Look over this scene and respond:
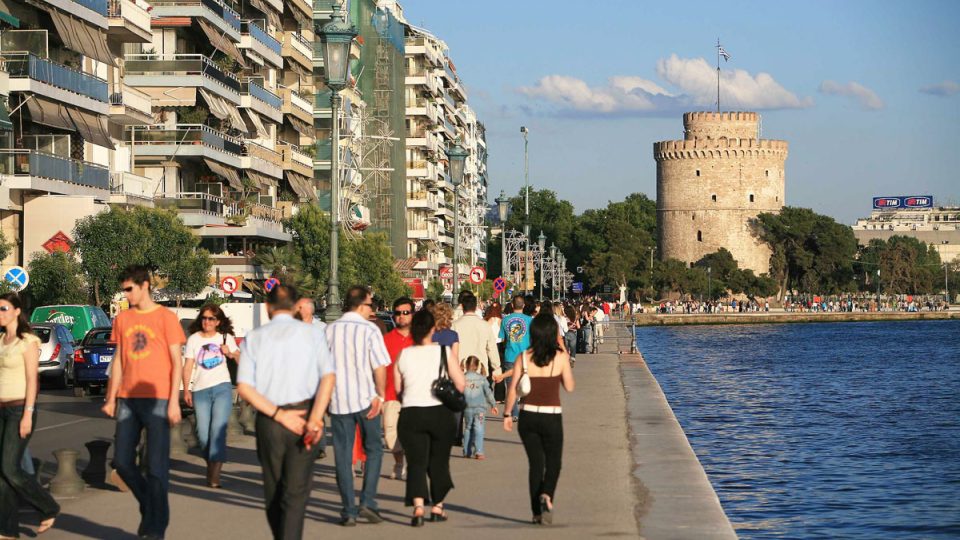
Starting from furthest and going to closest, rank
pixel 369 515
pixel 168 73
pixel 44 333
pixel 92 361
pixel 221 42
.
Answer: pixel 221 42, pixel 168 73, pixel 44 333, pixel 92 361, pixel 369 515

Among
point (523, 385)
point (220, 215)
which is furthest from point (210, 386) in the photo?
point (220, 215)

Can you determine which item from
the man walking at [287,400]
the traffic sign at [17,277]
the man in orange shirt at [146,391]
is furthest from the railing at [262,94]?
the man walking at [287,400]

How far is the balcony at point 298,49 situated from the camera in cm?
6253

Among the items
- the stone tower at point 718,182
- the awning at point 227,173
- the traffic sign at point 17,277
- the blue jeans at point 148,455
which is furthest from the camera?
the stone tower at point 718,182

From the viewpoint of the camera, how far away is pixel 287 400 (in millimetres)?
8359

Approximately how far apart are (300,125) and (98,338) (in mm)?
40035

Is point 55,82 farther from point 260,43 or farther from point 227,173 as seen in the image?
point 260,43

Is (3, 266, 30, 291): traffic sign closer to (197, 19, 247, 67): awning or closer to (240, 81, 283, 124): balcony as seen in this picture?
(197, 19, 247, 67): awning

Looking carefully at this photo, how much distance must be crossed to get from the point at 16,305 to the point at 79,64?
32.8 meters

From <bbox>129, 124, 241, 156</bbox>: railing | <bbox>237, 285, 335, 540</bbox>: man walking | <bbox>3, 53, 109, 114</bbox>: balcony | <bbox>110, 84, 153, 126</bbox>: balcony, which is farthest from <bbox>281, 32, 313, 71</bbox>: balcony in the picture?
<bbox>237, 285, 335, 540</bbox>: man walking

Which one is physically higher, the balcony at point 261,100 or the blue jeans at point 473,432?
the balcony at point 261,100

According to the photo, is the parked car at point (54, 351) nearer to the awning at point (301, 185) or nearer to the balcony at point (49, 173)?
the balcony at point (49, 173)

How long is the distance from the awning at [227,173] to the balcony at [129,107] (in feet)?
13.1

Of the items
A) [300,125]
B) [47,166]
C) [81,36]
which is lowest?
[47,166]
